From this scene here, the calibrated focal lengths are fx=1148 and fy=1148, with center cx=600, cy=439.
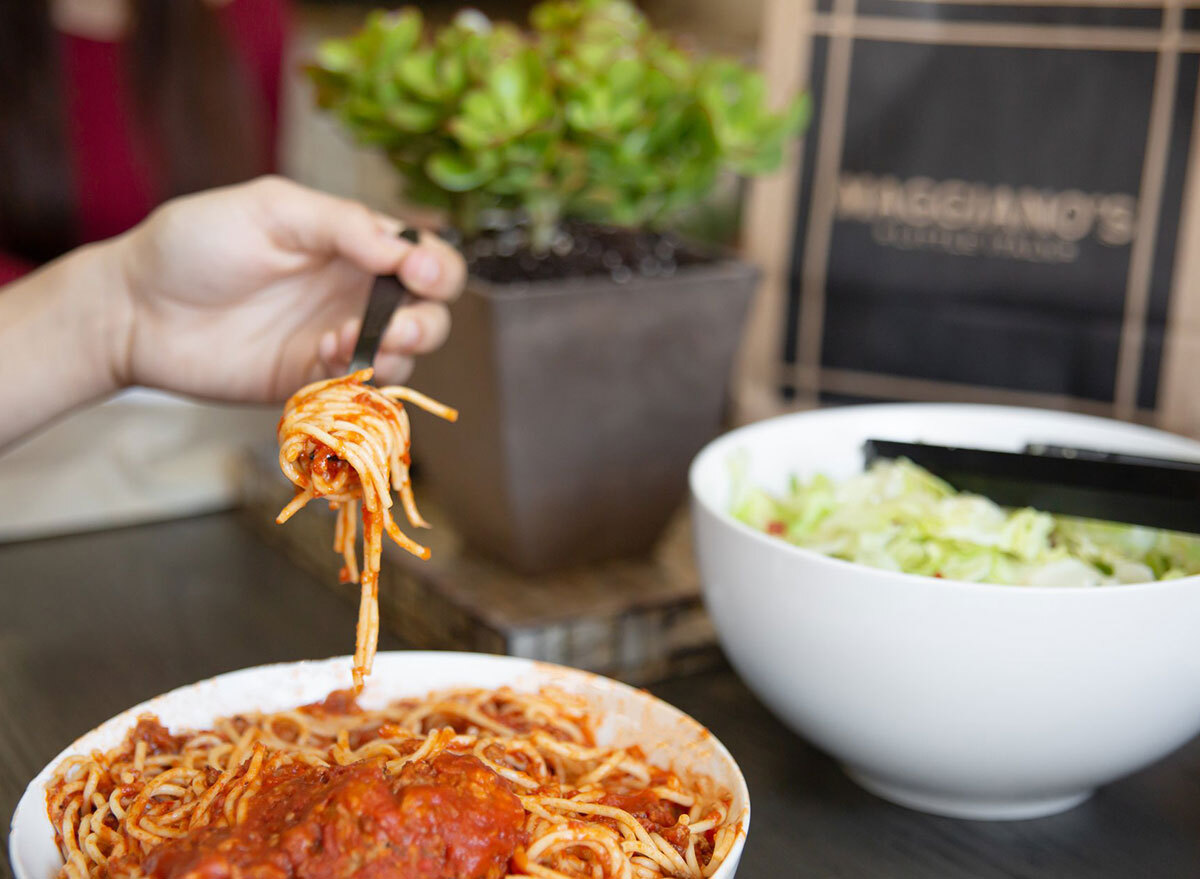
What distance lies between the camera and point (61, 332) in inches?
38.1

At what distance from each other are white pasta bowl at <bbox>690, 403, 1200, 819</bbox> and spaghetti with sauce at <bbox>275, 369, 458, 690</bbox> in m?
0.21

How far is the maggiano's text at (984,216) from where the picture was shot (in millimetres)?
1104

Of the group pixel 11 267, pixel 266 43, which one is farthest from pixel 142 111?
pixel 266 43

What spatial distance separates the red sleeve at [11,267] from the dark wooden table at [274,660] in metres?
0.88

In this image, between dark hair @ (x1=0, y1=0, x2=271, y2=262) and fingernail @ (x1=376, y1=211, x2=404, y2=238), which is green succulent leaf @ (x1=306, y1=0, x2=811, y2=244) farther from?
dark hair @ (x1=0, y1=0, x2=271, y2=262)

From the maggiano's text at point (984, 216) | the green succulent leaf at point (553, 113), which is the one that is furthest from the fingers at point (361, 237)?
the maggiano's text at point (984, 216)

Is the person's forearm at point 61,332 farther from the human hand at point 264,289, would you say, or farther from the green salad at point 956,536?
the green salad at point 956,536

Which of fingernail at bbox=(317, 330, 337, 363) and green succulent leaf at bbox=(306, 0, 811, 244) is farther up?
green succulent leaf at bbox=(306, 0, 811, 244)

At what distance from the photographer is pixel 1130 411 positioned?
1.12 metres

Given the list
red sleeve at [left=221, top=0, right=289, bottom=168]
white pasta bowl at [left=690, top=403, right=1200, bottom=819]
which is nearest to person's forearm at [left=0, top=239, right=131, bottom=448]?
white pasta bowl at [left=690, top=403, right=1200, bottom=819]

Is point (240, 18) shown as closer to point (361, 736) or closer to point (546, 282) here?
point (546, 282)

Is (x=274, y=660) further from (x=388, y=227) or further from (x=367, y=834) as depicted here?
(x=367, y=834)

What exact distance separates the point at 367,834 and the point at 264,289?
1.99 feet

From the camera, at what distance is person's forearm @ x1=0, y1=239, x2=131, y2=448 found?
95cm
